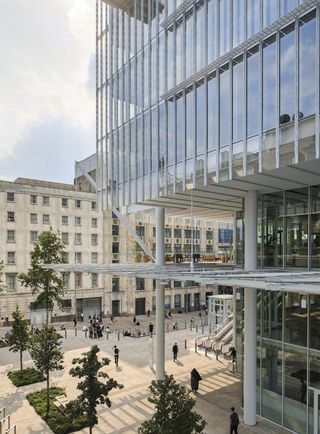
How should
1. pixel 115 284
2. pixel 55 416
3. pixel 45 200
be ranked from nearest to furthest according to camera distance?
pixel 55 416, pixel 45 200, pixel 115 284

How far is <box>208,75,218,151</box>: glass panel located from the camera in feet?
53.5

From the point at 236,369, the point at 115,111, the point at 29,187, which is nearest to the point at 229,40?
the point at 115,111

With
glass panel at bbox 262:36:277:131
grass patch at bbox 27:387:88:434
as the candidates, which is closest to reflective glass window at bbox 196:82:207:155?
glass panel at bbox 262:36:277:131

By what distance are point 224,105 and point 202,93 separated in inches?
70.0

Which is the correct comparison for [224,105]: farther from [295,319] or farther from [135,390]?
[135,390]

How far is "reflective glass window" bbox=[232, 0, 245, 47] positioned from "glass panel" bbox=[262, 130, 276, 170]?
13.7ft

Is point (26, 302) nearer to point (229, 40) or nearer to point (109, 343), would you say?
point (109, 343)

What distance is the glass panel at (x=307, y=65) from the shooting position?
497 inches

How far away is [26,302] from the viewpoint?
4562 cm

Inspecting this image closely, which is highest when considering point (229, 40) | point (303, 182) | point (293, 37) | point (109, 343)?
point (229, 40)

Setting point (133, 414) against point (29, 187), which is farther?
point (29, 187)

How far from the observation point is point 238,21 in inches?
603

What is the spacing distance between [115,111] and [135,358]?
56.4 ft

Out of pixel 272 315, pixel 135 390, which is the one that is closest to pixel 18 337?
pixel 135 390
